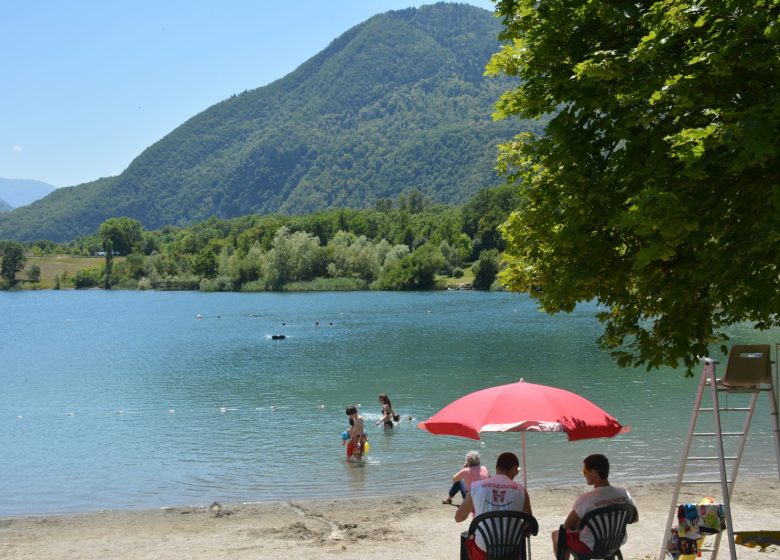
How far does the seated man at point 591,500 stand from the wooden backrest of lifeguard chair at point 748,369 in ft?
5.42

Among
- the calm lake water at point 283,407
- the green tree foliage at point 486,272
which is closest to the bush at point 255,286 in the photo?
the green tree foliage at point 486,272

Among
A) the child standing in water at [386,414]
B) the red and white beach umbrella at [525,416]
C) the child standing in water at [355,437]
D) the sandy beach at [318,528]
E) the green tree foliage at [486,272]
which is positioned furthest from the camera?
the green tree foliage at [486,272]

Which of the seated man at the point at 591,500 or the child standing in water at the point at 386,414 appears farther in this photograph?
the child standing in water at the point at 386,414

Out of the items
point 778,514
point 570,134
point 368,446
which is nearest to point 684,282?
point 570,134

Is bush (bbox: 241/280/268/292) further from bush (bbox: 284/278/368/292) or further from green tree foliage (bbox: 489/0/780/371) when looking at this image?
green tree foliage (bbox: 489/0/780/371)

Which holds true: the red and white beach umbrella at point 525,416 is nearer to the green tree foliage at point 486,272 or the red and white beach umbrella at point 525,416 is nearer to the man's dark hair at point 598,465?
the man's dark hair at point 598,465

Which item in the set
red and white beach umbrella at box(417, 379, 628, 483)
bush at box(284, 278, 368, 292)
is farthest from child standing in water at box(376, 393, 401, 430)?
bush at box(284, 278, 368, 292)

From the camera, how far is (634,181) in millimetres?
9336

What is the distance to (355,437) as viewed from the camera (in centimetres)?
2270

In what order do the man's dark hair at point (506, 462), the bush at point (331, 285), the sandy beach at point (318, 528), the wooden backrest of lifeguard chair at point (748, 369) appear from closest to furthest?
the wooden backrest of lifeguard chair at point (748, 369)
the man's dark hair at point (506, 462)
the sandy beach at point (318, 528)
the bush at point (331, 285)

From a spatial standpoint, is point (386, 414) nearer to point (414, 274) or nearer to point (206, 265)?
point (414, 274)

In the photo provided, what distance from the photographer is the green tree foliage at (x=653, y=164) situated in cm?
796

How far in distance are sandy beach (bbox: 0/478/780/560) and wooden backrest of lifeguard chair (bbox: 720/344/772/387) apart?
3.48 metres

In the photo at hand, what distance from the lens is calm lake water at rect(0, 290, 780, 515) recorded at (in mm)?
21016
